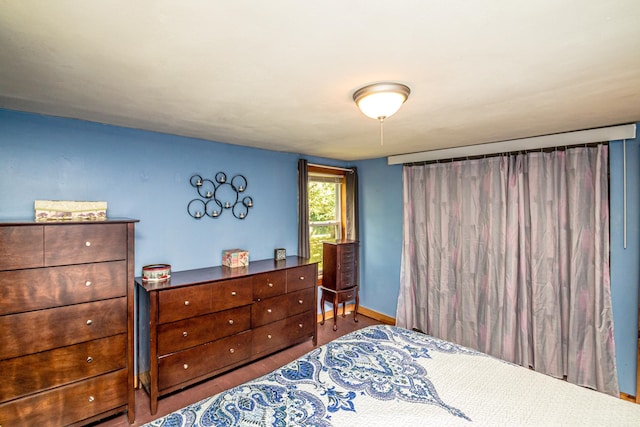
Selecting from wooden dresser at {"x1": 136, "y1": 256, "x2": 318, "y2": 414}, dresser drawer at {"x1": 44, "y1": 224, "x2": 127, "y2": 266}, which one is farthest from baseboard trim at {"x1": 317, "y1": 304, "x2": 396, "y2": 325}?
dresser drawer at {"x1": 44, "y1": 224, "x2": 127, "y2": 266}

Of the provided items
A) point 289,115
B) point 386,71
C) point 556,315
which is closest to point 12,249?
point 289,115

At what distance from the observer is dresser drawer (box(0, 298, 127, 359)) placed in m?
1.86

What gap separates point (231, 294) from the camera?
281 centimetres

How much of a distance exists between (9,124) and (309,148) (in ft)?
8.42

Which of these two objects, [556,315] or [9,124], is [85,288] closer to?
[9,124]

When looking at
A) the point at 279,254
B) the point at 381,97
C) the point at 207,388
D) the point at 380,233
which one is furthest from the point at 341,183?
the point at 207,388

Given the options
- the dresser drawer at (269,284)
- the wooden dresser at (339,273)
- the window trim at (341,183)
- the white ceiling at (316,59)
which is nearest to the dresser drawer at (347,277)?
the wooden dresser at (339,273)

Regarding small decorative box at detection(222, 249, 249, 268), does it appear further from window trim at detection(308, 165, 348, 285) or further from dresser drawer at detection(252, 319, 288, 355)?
window trim at detection(308, 165, 348, 285)

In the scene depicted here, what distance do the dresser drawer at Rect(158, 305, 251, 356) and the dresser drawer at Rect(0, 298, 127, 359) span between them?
33 centimetres

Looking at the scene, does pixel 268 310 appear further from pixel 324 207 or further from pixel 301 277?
pixel 324 207

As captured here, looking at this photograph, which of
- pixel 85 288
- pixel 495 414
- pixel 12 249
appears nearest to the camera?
pixel 495 414

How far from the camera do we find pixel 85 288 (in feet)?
6.88

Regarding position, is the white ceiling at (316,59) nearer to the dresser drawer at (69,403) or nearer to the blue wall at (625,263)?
the blue wall at (625,263)

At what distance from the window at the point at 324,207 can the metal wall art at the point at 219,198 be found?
1143mm
